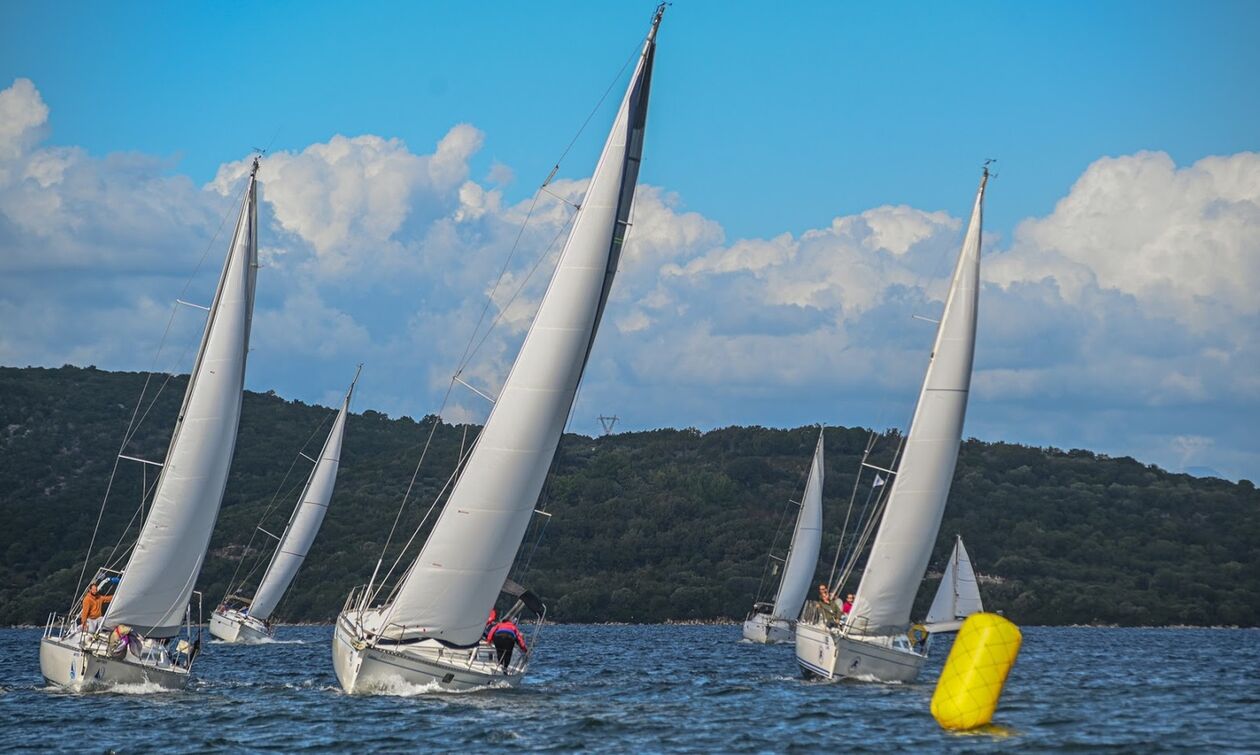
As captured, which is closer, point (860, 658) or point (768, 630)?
point (860, 658)

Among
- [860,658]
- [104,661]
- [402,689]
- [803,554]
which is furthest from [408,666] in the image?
[803,554]

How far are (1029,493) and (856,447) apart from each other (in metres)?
20.2

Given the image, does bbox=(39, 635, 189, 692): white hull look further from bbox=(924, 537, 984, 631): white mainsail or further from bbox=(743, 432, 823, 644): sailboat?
bbox=(924, 537, 984, 631): white mainsail

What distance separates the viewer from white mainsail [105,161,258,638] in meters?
33.9

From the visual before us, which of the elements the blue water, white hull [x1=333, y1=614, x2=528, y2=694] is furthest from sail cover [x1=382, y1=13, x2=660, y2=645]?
the blue water

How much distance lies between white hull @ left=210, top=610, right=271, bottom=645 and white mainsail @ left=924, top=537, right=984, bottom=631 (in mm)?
27932

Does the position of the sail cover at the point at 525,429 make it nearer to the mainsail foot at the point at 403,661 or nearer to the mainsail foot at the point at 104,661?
the mainsail foot at the point at 403,661

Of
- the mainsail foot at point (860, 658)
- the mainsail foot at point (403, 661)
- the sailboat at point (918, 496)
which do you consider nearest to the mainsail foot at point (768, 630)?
the sailboat at point (918, 496)

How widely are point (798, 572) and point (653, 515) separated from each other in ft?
136

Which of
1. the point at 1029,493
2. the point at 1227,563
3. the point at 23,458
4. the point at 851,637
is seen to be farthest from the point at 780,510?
the point at 851,637

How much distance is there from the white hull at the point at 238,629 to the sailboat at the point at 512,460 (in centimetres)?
3315

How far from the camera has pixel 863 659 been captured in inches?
1510

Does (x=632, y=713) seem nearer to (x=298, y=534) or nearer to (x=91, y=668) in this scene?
(x=91, y=668)

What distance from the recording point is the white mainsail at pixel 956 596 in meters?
68.9
